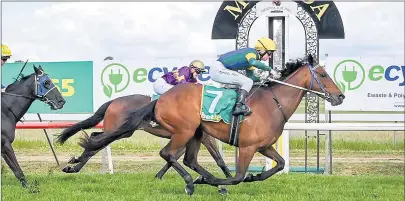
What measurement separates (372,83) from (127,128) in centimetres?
554

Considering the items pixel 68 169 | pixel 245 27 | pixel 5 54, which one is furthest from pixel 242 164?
pixel 245 27

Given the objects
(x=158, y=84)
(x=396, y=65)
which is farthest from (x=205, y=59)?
(x=396, y=65)

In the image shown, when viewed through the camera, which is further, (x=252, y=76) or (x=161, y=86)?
(x=161, y=86)

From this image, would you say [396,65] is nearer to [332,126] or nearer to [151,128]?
[332,126]

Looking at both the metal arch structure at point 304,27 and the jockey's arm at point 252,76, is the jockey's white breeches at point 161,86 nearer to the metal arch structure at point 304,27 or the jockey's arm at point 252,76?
the jockey's arm at point 252,76

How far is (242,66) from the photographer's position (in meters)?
7.73

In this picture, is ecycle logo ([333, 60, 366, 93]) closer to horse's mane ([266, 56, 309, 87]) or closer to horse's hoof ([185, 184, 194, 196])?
horse's mane ([266, 56, 309, 87])

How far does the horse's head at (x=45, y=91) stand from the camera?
29.7 ft

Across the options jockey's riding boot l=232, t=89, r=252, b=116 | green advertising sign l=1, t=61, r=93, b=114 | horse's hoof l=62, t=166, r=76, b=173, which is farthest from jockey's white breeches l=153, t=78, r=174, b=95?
green advertising sign l=1, t=61, r=93, b=114

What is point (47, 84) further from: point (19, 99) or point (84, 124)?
point (84, 124)

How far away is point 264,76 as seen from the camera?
816 cm

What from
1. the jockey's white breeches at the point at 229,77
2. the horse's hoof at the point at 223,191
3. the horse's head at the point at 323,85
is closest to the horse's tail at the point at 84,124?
the jockey's white breeches at the point at 229,77

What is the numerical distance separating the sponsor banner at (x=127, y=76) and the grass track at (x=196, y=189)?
318 centimetres

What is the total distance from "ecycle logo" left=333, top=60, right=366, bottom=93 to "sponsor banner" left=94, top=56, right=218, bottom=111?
7.54ft
